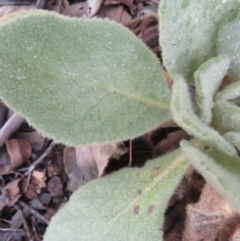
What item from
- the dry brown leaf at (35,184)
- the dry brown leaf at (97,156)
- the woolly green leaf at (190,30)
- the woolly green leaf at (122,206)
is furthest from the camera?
the dry brown leaf at (35,184)

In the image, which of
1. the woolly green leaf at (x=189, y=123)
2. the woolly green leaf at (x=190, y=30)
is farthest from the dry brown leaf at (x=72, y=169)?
the woolly green leaf at (x=189, y=123)

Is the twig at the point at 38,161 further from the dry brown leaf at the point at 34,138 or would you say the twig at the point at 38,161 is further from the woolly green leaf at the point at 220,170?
the woolly green leaf at the point at 220,170

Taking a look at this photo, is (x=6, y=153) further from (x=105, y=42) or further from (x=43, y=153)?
(x=105, y=42)

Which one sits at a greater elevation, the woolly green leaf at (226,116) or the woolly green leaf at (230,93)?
the woolly green leaf at (230,93)

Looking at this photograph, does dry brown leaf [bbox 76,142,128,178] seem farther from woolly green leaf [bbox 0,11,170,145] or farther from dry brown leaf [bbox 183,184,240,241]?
dry brown leaf [bbox 183,184,240,241]

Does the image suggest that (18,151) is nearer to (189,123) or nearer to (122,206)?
(122,206)

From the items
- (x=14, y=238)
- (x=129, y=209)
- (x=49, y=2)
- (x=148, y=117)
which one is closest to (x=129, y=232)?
(x=129, y=209)

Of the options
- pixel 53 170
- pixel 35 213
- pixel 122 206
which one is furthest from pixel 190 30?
pixel 35 213
